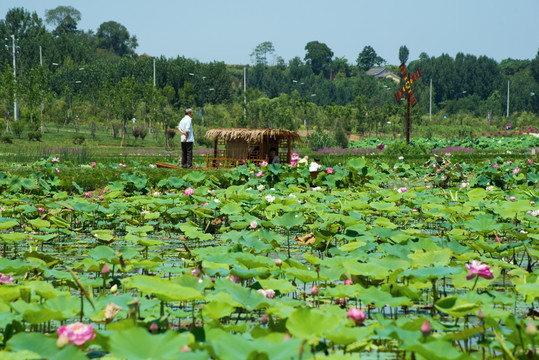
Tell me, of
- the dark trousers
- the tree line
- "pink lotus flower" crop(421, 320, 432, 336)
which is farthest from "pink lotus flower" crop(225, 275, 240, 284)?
the tree line

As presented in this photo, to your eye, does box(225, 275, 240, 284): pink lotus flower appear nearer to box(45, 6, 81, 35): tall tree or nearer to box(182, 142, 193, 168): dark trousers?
box(182, 142, 193, 168): dark trousers

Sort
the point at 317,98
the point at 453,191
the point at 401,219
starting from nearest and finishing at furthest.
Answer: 1. the point at 401,219
2. the point at 453,191
3. the point at 317,98

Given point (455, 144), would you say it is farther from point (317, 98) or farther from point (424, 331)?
point (317, 98)

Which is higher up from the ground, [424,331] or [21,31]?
[21,31]

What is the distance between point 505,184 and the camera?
368 inches

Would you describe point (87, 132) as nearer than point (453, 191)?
No

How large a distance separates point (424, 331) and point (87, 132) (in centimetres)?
3113

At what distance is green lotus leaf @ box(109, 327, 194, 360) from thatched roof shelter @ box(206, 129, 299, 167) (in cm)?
1002

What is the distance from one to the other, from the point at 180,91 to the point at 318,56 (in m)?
58.9

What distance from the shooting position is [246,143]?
12.2 metres

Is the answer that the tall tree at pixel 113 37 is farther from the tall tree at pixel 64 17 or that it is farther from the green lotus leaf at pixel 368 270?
the green lotus leaf at pixel 368 270

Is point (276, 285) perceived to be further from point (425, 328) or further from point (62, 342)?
point (62, 342)

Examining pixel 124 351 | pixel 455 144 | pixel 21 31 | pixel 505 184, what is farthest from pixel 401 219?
pixel 21 31

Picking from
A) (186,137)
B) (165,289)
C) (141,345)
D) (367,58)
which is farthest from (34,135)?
(367,58)
